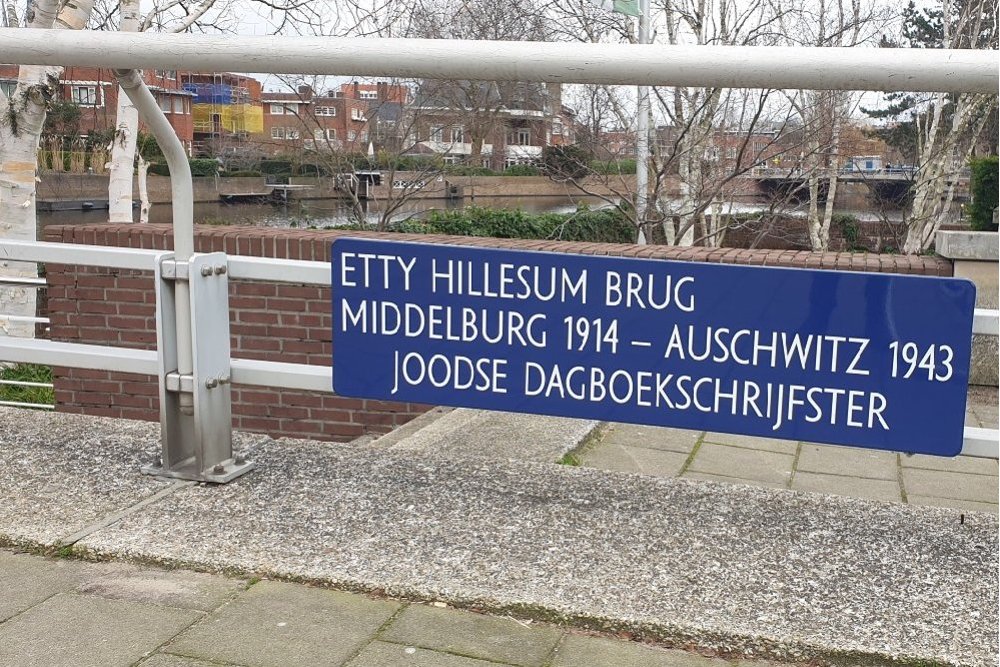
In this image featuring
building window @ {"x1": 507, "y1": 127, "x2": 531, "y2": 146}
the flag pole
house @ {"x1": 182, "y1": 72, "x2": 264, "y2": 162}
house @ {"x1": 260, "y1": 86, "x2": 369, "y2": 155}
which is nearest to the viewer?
the flag pole

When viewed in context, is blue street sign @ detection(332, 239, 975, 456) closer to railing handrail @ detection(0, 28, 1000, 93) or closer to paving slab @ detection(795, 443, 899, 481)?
railing handrail @ detection(0, 28, 1000, 93)

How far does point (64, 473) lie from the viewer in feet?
11.0

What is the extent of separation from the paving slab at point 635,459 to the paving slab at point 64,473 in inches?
80.7

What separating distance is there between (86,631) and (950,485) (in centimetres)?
412

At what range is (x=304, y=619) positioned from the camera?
2.42m

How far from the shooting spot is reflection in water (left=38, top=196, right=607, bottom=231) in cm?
1638

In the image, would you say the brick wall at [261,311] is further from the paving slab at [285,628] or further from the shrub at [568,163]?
the shrub at [568,163]

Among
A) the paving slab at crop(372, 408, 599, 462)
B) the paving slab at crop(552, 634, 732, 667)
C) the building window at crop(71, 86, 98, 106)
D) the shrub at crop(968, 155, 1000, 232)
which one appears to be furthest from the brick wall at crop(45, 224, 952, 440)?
the building window at crop(71, 86, 98, 106)

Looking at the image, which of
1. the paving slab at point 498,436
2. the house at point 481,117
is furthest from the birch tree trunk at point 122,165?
the paving slab at point 498,436

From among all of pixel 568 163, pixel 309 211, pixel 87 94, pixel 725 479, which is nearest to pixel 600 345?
pixel 725 479

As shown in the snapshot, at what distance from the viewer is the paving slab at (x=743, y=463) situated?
5004 mm

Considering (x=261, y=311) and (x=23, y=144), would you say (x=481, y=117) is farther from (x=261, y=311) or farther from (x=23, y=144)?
(x=261, y=311)

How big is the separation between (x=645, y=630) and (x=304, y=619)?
2.57 ft

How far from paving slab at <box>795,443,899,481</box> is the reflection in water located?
4622 mm
